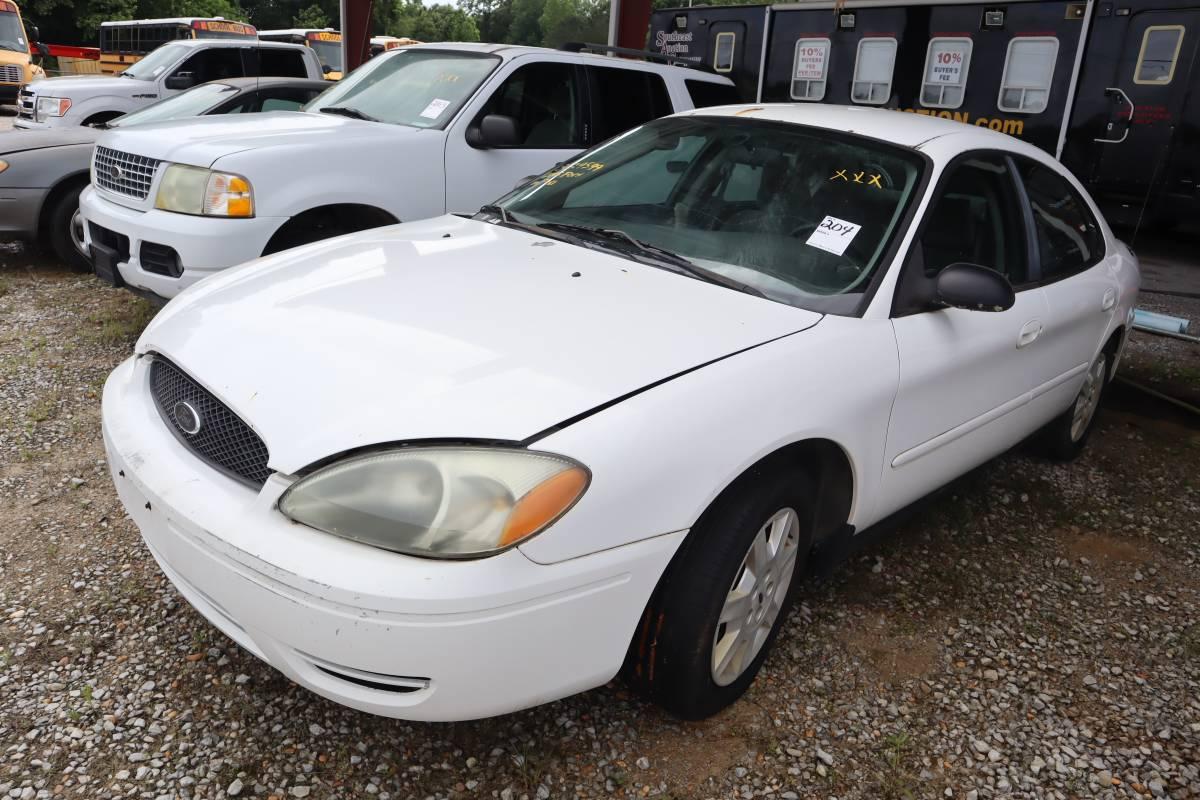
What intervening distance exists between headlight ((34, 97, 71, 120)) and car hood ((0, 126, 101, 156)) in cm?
445

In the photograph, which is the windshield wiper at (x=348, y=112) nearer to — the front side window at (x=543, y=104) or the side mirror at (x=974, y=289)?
the front side window at (x=543, y=104)

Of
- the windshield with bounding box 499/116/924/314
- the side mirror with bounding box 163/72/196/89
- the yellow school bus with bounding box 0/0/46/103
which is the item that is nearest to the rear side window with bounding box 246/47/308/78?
the side mirror with bounding box 163/72/196/89

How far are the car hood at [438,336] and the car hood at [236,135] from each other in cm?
181

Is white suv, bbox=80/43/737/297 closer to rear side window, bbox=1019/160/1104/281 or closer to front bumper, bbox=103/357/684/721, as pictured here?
front bumper, bbox=103/357/684/721

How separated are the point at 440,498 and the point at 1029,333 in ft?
7.41

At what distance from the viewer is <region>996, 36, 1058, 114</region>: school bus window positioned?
8203 mm

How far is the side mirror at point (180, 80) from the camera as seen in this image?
34.4ft

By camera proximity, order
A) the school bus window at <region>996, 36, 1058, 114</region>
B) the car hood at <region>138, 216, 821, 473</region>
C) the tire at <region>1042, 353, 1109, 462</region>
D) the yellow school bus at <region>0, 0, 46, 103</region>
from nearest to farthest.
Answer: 1. the car hood at <region>138, 216, 821, 473</region>
2. the tire at <region>1042, 353, 1109, 462</region>
3. the school bus window at <region>996, 36, 1058, 114</region>
4. the yellow school bus at <region>0, 0, 46, 103</region>

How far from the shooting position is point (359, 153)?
15.1 ft

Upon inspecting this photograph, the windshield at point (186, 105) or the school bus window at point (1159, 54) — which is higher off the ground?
the school bus window at point (1159, 54)

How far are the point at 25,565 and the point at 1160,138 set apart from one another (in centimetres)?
926

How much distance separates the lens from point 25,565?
2.82m

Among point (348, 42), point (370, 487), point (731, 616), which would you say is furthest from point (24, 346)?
point (348, 42)

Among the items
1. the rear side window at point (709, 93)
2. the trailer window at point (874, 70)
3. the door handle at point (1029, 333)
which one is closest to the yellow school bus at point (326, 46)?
the trailer window at point (874, 70)
